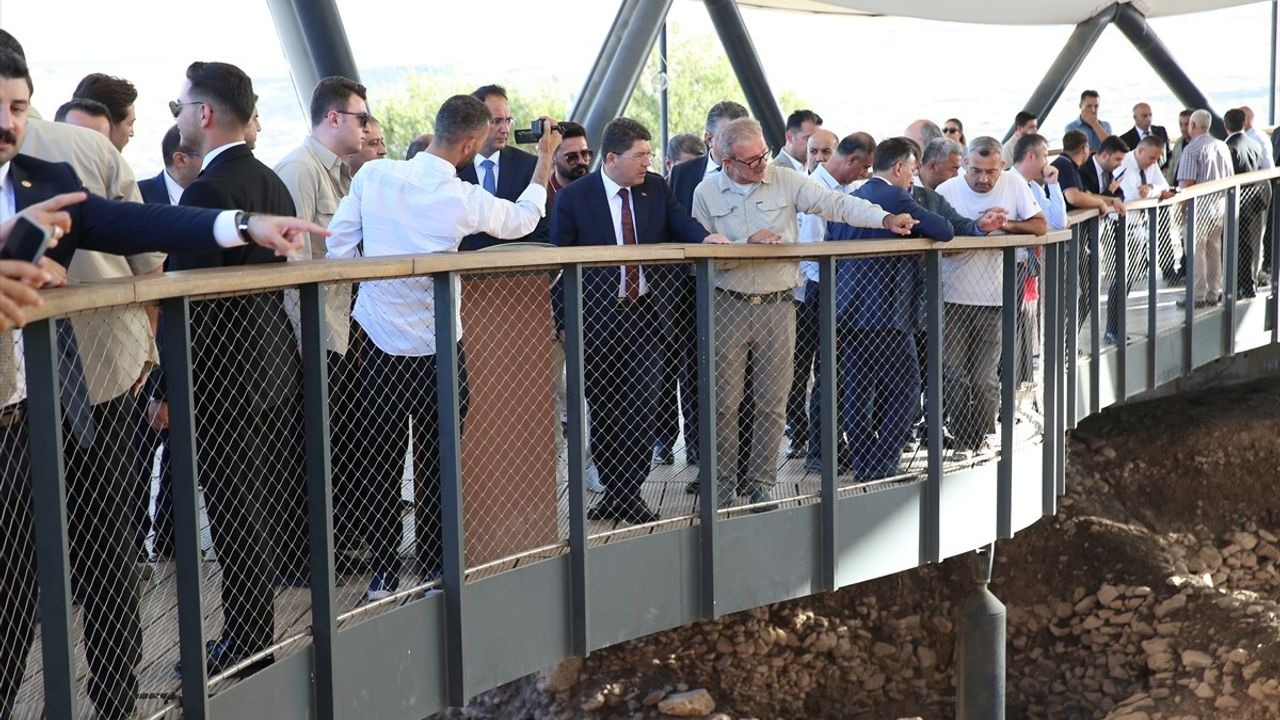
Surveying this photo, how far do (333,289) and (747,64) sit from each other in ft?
38.6

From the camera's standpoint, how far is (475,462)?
16.4 ft

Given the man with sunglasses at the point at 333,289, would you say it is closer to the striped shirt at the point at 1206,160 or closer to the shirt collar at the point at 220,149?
the shirt collar at the point at 220,149

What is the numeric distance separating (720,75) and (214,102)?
→ 4087 cm

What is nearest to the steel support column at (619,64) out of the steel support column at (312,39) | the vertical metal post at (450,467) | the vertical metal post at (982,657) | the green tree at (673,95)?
the steel support column at (312,39)

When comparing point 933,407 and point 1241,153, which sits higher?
point 1241,153

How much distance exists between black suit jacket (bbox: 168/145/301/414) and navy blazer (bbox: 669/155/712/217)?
341 cm

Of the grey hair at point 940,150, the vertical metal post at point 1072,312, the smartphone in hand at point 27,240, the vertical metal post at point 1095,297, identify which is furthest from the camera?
the vertical metal post at point 1095,297

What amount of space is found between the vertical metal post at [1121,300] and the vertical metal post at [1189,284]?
73 centimetres

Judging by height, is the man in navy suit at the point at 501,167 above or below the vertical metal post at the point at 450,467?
above

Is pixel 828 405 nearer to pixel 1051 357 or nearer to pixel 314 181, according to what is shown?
pixel 1051 357

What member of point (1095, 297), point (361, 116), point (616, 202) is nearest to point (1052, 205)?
point (1095, 297)

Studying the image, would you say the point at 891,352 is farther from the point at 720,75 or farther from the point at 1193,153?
the point at 720,75

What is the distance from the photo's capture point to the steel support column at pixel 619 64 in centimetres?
1348

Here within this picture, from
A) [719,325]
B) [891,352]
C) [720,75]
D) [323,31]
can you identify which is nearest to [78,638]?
[719,325]
